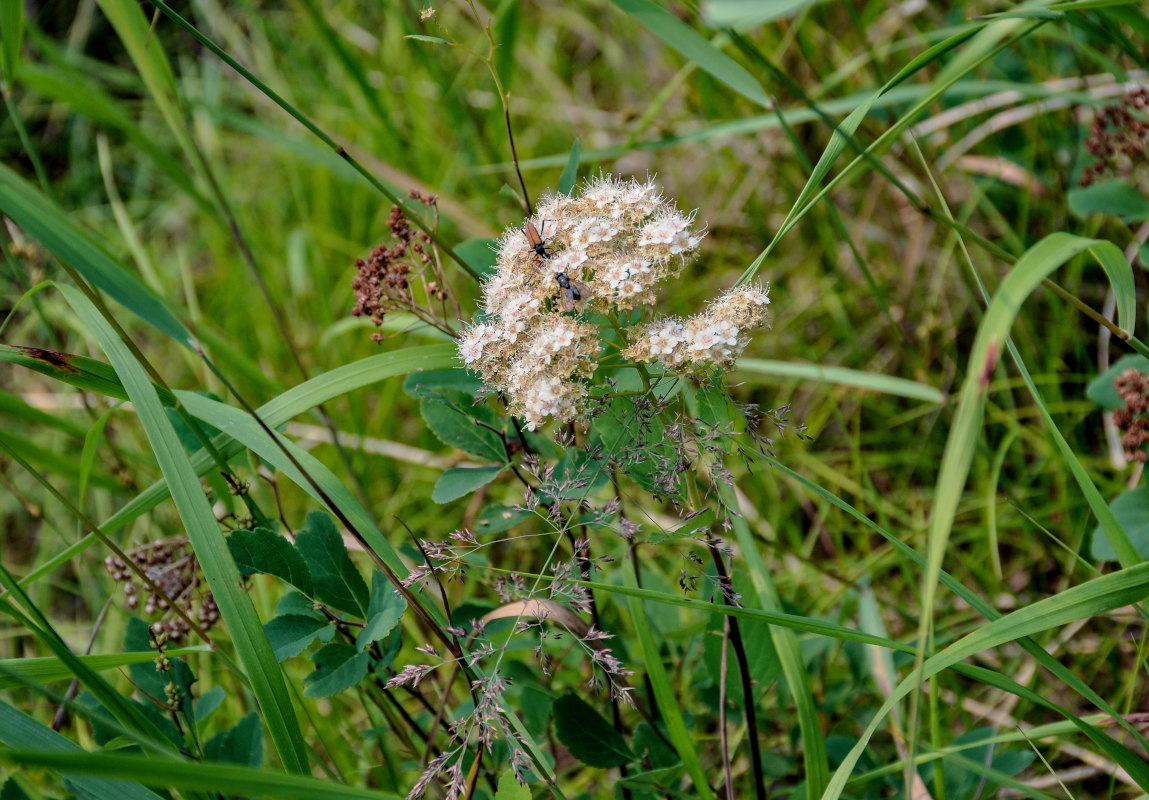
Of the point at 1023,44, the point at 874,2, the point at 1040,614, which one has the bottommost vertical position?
the point at 1040,614

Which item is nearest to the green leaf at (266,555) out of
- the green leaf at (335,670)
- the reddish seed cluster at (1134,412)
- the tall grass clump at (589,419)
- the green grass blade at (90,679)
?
the tall grass clump at (589,419)

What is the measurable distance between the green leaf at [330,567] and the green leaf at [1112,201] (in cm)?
141

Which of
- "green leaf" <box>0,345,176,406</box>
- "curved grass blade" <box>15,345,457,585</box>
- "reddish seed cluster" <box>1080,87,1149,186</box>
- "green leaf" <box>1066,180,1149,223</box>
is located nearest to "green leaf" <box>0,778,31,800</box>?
"curved grass blade" <box>15,345,457,585</box>

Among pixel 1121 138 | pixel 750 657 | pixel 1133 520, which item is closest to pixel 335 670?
pixel 750 657

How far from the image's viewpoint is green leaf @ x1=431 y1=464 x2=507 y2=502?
1157mm

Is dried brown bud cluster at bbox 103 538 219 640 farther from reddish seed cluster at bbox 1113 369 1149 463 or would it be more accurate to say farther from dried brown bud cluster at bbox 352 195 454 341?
reddish seed cluster at bbox 1113 369 1149 463

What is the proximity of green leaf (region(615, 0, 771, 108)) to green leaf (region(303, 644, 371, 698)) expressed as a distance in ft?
3.31

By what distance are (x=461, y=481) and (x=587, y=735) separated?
1.36ft

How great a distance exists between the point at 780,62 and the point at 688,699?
2.04 meters

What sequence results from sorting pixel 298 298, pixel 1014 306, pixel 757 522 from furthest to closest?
pixel 298 298 < pixel 757 522 < pixel 1014 306

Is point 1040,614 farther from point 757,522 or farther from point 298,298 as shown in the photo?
point 298,298

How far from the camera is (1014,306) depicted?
0.77m

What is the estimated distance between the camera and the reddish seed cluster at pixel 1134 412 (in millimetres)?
1393

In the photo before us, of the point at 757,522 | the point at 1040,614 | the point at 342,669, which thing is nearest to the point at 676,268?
the point at 1040,614
